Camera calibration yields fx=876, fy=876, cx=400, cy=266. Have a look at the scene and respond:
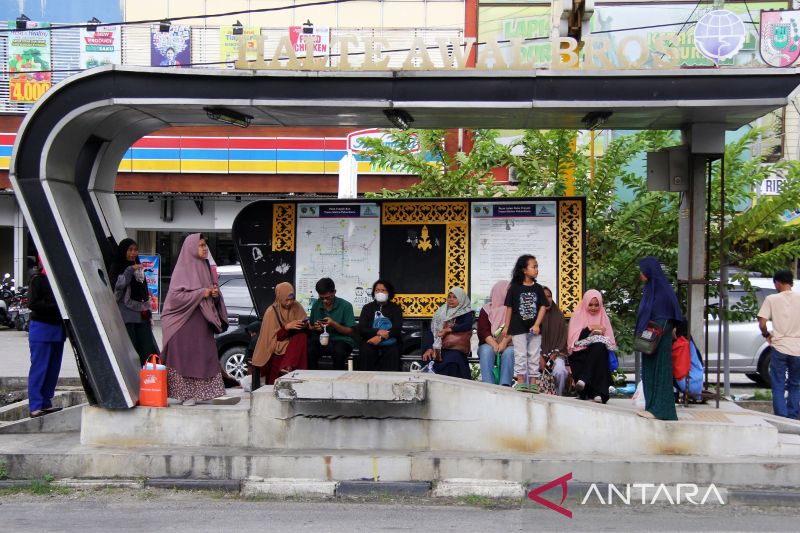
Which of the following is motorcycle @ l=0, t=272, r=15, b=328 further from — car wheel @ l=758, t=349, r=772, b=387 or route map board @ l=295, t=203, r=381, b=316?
car wheel @ l=758, t=349, r=772, b=387

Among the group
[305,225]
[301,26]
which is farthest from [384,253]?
[301,26]

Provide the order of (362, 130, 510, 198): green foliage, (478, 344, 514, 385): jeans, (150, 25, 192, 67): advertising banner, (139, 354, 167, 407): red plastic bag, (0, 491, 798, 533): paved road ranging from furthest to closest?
(150, 25, 192, 67): advertising banner < (362, 130, 510, 198): green foliage < (478, 344, 514, 385): jeans < (139, 354, 167, 407): red plastic bag < (0, 491, 798, 533): paved road

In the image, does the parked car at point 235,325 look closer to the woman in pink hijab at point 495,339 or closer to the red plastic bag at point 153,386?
the woman in pink hijab at point 495,339

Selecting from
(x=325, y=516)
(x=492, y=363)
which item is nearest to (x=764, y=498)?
(x=492, y=363)

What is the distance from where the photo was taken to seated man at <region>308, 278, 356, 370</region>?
A: 9930mm

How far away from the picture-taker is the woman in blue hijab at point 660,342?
765 cm

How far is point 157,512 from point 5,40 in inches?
852

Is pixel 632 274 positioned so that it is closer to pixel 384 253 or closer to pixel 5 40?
pixel 384 253

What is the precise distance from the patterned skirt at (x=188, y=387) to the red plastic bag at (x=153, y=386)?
14.0 inches

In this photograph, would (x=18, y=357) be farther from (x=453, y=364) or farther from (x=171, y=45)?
(x=453, y=364)

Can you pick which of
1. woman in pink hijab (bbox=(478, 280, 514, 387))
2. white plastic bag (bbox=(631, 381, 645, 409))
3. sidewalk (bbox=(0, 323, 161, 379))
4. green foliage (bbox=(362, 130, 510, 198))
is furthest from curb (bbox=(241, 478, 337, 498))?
sidewalk (bbox=(0, 323, 161, 379))

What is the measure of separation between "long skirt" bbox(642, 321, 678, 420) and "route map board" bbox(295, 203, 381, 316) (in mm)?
3839

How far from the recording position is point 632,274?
11.4 metres

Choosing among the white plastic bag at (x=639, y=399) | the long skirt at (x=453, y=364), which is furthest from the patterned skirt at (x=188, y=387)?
the white plastic bag at (x=639, y=399)
